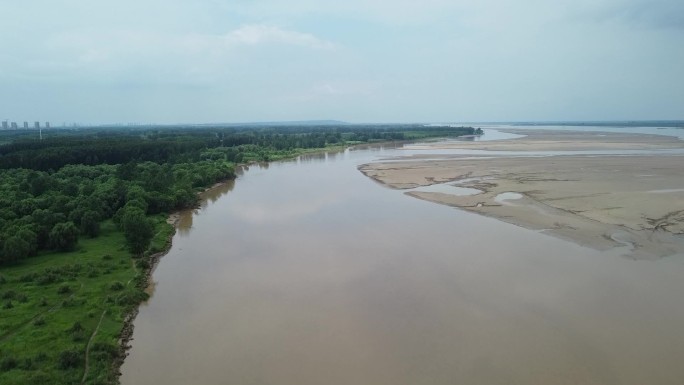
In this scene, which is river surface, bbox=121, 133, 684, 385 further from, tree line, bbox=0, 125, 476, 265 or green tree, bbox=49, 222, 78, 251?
tree line, bbox=0, 125, 476, 265

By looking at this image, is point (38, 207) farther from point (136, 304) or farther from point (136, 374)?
point (136, 374)

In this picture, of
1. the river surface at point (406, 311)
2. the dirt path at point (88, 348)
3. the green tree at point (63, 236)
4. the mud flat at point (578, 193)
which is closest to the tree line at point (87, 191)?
the green tree at point (63, 236)

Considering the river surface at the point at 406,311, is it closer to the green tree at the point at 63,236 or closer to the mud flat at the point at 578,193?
the mud flat at the point at 578,193

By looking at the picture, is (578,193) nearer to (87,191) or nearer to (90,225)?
(90,225)

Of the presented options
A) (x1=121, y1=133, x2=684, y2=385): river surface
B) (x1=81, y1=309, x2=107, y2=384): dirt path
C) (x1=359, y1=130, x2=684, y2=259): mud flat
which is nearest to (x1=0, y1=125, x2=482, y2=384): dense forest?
(x1=81, y1=309, x2=107, y2=384): dirt path

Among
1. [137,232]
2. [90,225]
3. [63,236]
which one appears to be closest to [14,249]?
[63,236]

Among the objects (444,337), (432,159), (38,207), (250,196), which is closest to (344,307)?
(444,337)
